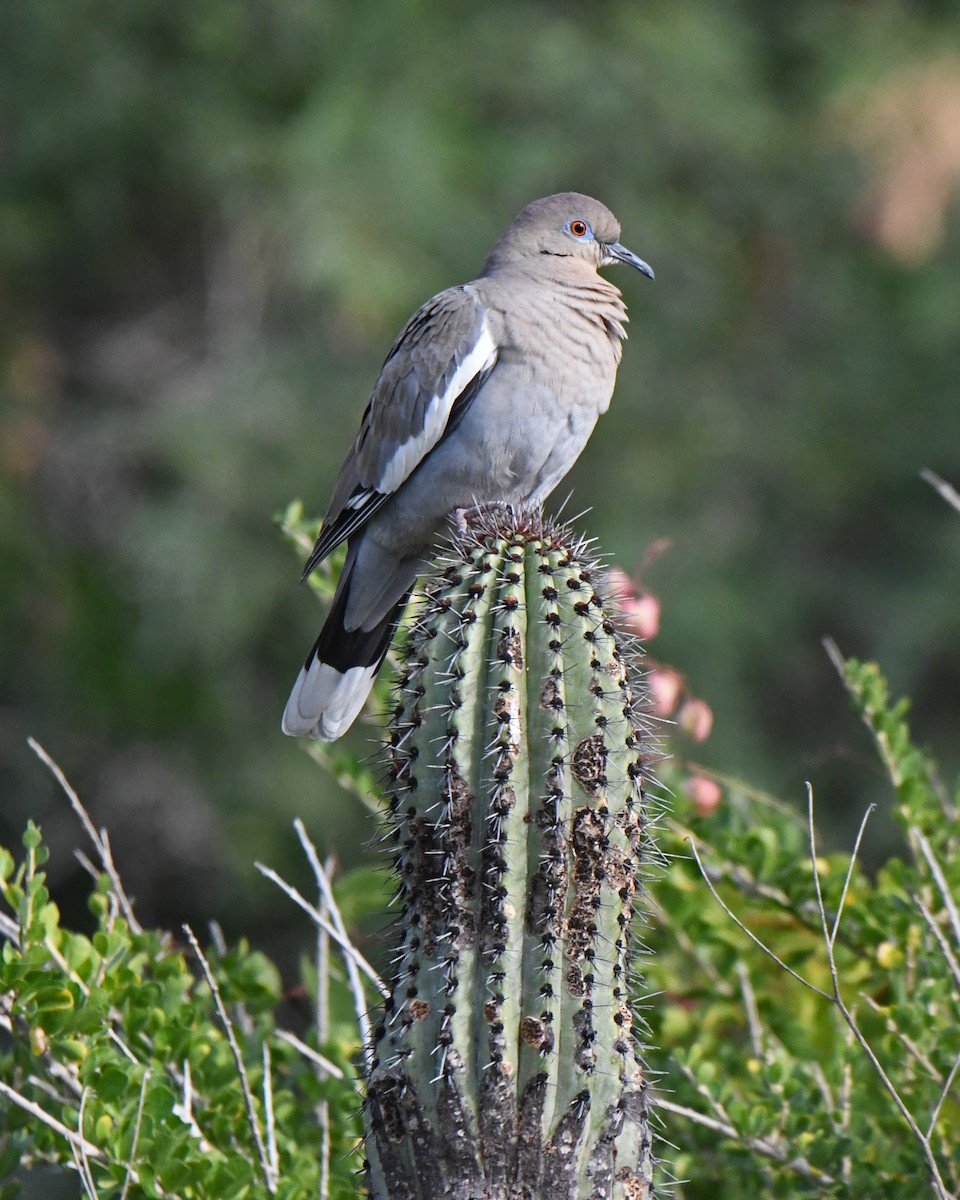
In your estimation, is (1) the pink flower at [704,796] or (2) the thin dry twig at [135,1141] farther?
(1) the pink flower at [704,796]

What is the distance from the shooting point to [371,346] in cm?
924

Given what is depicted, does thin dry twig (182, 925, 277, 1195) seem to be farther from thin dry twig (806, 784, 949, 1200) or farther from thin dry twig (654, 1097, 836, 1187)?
thin dry twig (806, 784, 949, 1200)

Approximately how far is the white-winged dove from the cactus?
1083 millimetres

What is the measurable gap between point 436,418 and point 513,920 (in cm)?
150

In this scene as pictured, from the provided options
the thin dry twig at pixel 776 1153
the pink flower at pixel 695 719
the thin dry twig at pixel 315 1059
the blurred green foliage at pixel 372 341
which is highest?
the blurred green foliage at pixel 372 341

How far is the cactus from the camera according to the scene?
1915 millimetres

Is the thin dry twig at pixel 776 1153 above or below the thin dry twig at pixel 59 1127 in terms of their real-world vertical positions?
above

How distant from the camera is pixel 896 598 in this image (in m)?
9.33

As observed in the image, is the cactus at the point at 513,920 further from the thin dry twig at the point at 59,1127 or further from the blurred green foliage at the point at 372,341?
the blurred green foliage at the point at 372,341

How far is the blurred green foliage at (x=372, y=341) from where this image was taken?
345 inches

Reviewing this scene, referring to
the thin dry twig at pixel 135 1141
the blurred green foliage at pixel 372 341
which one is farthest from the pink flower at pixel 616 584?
the blurred green foliage at pixel 372 341

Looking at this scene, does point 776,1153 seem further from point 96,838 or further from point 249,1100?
point 96,838

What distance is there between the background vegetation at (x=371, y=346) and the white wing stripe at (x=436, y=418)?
210 inches

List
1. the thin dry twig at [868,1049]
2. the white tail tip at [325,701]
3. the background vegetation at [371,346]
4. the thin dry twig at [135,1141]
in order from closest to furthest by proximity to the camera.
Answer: the thin dry twig at [868,1049] < the thin dry twig at [135,1141] < the white tail tip at [325,701] < the background vegetation at [371,346]
